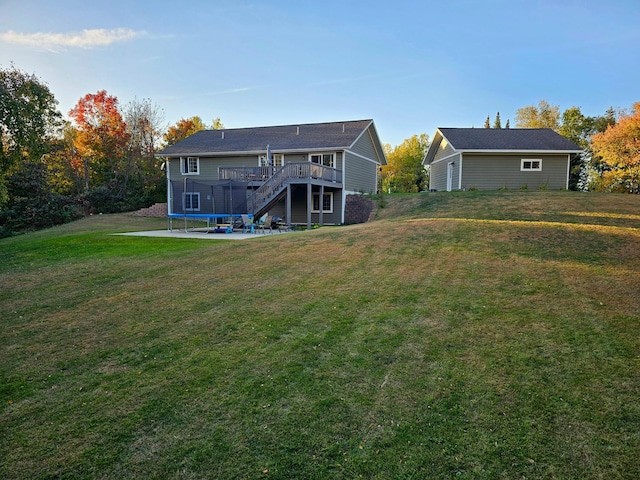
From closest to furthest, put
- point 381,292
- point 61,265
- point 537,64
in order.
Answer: point 381,292 → point 61,265 → point 537,64

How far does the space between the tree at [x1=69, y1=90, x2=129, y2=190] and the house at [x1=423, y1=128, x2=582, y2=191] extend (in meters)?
28.9

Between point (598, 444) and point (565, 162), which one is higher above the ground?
point (565, 162)

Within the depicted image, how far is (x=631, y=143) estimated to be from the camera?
26281 mm

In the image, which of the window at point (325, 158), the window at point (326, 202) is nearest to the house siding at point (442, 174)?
the window at point (325, 158)

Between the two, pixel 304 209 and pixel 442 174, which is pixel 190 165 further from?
pixel 442 174

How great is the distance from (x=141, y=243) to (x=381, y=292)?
32.1ft

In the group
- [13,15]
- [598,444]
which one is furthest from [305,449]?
[13,15]

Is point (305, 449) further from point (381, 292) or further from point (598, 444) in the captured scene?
point (381, 292)

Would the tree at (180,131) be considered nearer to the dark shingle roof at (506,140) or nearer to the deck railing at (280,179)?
the deck railing at (280,179)

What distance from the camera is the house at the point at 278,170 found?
18.0 meters

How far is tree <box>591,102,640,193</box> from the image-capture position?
26.3 meters

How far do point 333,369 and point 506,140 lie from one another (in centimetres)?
2367

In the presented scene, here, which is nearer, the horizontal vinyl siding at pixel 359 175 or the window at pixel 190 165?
the horizontal vinyl siding at pixel 359 175

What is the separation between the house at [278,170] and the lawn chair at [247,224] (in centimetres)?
44
